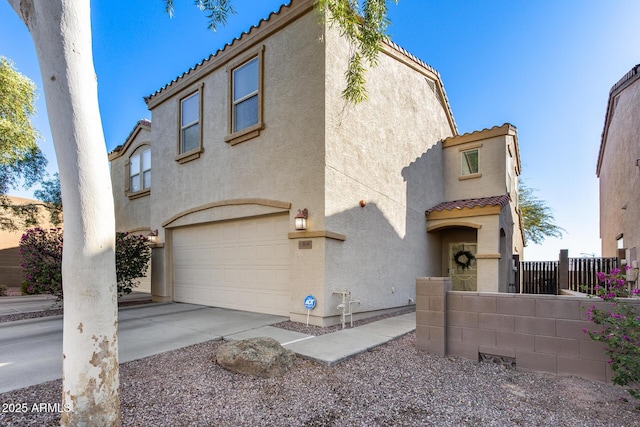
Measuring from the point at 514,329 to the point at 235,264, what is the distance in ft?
20.6

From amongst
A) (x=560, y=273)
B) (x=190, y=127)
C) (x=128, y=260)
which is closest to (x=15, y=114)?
(x=190, y=127)

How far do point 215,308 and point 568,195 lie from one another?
2497 cm

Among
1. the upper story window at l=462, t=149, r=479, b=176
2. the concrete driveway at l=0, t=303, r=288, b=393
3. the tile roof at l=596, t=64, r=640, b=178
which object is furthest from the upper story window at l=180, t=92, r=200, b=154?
the tile roof at l=596, t=64, r=640, b=178

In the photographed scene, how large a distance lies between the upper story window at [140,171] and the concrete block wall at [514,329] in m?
11.2

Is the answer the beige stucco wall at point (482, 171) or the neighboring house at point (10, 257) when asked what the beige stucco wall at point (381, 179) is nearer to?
the beige stucco wall at point (482, 171)

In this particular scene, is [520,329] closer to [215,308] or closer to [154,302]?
[215,308]

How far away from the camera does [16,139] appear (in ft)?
39.5

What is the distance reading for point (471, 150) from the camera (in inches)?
463

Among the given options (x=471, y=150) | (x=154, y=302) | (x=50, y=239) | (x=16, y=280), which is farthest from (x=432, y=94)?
(x=16, y=280)

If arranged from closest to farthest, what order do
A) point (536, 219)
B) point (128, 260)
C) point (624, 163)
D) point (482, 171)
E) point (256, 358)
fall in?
1. point (256, 358)
2. point (128, 260)
3. point (624, 163)
4. point (482, 171)
5. point (536, 219)

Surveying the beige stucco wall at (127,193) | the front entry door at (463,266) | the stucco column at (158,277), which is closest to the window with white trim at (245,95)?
the stucco column at (158,277)

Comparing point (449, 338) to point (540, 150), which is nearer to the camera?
point (449, 338)

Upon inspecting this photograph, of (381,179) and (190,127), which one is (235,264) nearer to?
(381,179)

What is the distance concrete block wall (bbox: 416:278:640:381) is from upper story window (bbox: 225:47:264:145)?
17.7 feet
